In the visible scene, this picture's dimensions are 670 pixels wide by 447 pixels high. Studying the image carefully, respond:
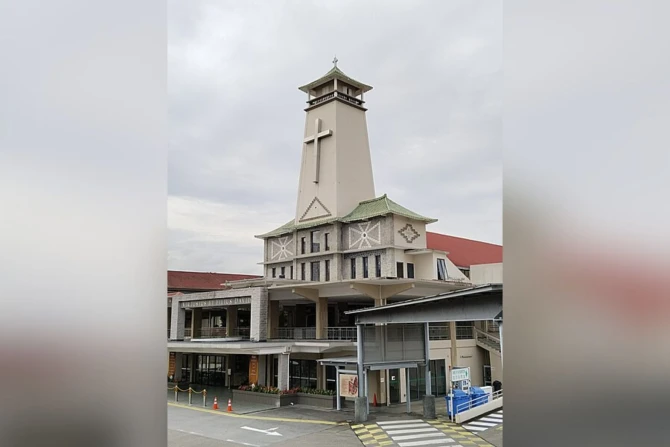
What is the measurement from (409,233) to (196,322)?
15.2 m

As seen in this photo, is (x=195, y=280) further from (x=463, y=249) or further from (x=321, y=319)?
(x=463, y=249)

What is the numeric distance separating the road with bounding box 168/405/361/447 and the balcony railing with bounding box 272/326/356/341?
476cm

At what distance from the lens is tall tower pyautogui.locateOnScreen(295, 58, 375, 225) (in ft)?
90.1

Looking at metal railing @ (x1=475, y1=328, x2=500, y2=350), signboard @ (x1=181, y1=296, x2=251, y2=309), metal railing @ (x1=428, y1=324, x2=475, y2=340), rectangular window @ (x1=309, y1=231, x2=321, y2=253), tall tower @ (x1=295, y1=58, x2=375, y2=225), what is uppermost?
tall tower @ (x1=295, y1=58, x2=375, y2=225)

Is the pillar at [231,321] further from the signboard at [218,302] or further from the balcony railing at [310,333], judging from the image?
the balcony railing at [310,333]

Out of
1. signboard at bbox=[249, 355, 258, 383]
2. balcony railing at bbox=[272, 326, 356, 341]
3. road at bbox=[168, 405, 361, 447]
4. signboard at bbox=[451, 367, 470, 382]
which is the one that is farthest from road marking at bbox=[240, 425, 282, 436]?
balcony railing at bbox=[272, 326, 356, 341]

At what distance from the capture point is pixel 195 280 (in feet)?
132

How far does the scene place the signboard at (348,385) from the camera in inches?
749

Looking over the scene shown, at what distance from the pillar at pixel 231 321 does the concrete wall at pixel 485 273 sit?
14.3 m

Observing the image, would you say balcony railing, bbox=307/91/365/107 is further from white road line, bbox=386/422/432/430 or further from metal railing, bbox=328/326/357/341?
white road line, bbox=386/422/432/430
